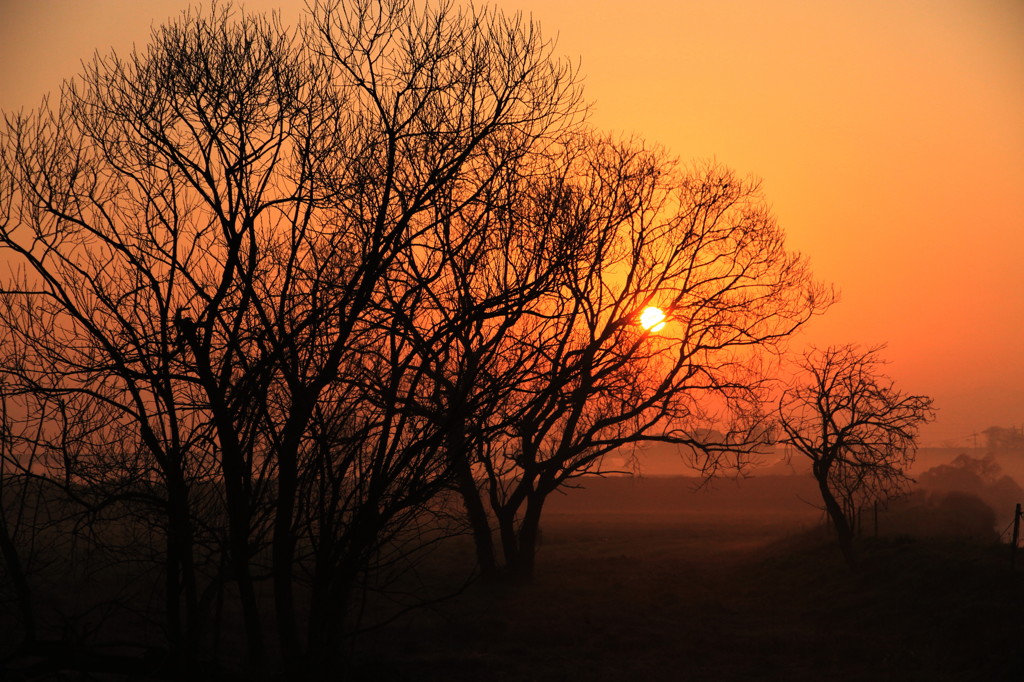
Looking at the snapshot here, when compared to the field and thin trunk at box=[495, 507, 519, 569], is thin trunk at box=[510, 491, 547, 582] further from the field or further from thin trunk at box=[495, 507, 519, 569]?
the field

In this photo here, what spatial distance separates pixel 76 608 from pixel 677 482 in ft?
218

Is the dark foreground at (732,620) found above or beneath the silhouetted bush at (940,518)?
beneath

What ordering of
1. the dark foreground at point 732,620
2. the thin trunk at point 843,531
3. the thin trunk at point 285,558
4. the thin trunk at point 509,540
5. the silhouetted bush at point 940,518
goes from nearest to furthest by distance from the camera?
the thin trunk at point 285,558 → the dark foreground at point 732,620 → the thin trunk at point 843,531 → the thin trunk at point 509,540 → the silhouetted bush at point 940,518

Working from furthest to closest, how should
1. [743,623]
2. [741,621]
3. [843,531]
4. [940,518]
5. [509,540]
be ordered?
1. [940,518]
2. [509,540]
3. [843,531]
4. [741,621]
5. [743,623]

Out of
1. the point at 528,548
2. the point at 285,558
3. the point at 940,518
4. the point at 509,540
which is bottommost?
the point at 940,518

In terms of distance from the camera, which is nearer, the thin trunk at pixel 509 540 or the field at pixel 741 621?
the field at pixel 741 621

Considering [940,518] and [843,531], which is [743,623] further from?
[940,518]

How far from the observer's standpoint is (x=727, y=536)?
34969 mm

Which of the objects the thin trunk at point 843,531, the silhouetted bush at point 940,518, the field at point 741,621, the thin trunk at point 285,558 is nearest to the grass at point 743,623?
the field at point 741,621

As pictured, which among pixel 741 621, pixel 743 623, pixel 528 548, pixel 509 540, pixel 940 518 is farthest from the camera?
pixel 940 518

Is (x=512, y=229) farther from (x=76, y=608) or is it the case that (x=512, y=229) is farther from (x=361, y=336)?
(x=76, y=608)

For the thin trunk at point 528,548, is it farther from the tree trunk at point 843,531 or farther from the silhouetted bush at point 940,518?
the silhouetted bush at point 940,518

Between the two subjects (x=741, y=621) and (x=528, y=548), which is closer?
(x=741, y=621)

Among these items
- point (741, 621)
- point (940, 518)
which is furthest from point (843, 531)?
point (940, 518)
